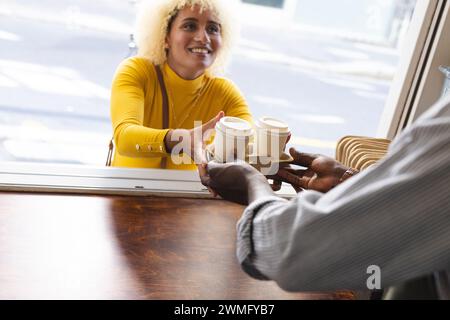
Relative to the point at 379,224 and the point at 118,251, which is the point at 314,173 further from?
the point at 379,224

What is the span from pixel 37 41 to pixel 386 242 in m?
6.78

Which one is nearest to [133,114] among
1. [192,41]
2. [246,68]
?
[192,41]

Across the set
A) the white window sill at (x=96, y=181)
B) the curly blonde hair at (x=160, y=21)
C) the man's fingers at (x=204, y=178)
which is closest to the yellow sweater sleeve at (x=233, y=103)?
the curly blonde hair at (x=160, y=21)

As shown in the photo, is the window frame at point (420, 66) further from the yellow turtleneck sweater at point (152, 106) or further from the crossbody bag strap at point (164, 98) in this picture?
the crossbody bag strap at point (164, 98)

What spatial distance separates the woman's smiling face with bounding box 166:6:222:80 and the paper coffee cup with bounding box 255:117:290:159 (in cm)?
98

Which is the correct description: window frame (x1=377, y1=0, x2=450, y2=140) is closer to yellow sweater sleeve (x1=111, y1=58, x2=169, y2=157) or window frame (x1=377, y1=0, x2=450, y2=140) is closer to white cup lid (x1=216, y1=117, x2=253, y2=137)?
yellow sweater sleeve (x1=111, y1=58, x2=169, y2=157)

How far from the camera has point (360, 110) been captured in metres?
6.73

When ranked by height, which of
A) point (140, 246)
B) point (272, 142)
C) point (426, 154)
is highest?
point (426, 154)

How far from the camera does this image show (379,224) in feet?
2.03

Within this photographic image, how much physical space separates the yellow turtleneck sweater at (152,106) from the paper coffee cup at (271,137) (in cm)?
72

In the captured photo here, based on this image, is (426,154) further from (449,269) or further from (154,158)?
(154,158)

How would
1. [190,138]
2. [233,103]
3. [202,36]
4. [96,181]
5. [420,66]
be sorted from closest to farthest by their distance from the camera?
1. [96,181]
2. [190,138]
3. [202,36]
4. [233,103]
5. [420,66]

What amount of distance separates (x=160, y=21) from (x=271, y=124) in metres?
1.23
